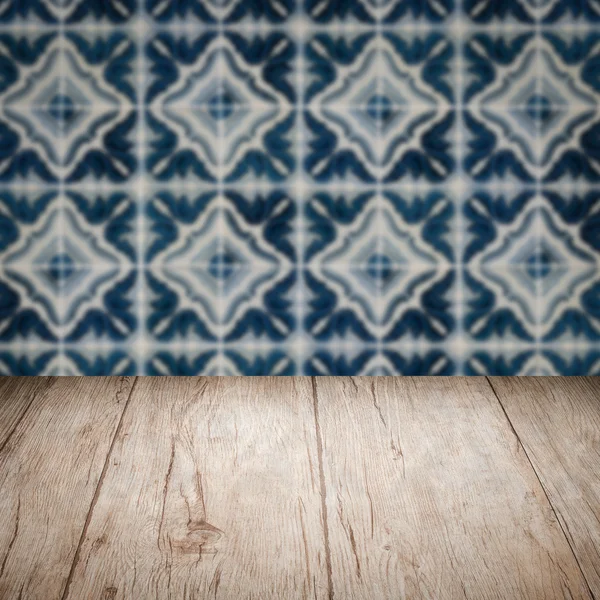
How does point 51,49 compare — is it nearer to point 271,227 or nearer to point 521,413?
point 271,227

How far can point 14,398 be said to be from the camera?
1086mm

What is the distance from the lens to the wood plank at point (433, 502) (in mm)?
691

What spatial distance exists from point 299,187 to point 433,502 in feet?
1.68

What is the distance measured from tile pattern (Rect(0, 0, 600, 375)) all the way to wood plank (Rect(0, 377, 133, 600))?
10cm

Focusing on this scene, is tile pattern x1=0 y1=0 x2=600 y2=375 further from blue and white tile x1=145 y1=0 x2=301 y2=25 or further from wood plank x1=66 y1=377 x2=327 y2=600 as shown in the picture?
wood plank x1=66 y1=377 x2=327 y2=600

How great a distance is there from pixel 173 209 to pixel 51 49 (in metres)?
0.29

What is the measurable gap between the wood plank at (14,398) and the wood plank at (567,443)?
2.14 feet

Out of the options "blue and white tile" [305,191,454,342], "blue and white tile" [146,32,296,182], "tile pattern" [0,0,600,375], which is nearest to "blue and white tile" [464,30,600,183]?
"tile pattern" [0,0,600,375]

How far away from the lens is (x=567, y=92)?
1.11m

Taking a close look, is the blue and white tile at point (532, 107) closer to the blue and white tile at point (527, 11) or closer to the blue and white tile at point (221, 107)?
the blue and white tile at point (527, 11)

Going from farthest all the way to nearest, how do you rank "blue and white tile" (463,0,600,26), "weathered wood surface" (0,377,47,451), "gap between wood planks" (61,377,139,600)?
"blue and white tile" (463,0,600,26) < "weathered wood surface" (0,377,47,451) < "gap between wood planks" (61,377,139,600)

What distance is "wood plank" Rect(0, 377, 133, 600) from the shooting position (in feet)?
2.31

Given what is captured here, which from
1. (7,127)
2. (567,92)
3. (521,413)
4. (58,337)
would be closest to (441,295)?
(521,413)

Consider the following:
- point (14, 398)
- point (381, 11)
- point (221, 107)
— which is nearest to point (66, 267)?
point (14, 398)
